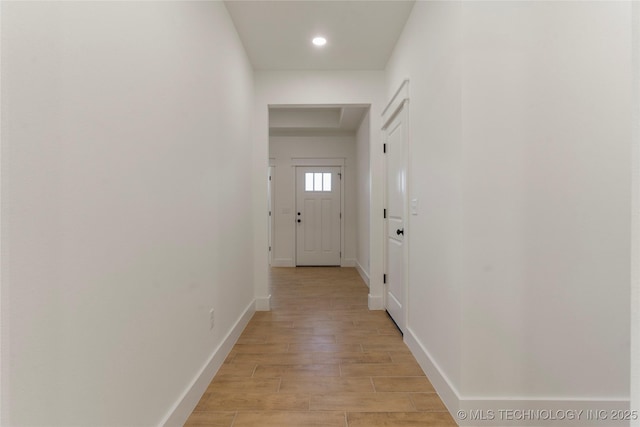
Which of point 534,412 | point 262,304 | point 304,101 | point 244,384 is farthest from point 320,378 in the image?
point 304,101

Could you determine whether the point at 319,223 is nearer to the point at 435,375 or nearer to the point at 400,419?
the point at 435,375

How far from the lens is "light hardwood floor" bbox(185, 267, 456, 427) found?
168 cm

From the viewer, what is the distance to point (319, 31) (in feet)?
9.26

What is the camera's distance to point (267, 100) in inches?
141

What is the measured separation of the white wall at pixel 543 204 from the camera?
162 centimetres

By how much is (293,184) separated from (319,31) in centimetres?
362

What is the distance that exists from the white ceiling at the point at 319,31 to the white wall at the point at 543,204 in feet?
3.94

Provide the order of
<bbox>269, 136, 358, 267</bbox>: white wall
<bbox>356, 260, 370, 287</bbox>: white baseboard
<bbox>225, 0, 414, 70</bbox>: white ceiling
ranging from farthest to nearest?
1. <bbox>269, 136, 358, 267</bbox>: white wall
2. <bbox>356, 260, 370, 287</bbox>: white baseboard
3. <bbox>225, 0, 414, 70</bbox>: white ceiling

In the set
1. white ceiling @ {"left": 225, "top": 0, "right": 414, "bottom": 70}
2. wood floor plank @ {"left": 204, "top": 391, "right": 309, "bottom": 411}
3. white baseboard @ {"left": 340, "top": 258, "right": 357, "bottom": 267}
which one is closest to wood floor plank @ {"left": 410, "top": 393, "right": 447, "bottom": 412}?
wood floor plank @ {"left": 204, "top": 391, "right": 309, "bottom": 411}

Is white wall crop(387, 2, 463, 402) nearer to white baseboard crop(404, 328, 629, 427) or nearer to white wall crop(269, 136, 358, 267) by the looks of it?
white baseboard crop(404, 328, 629, 427)

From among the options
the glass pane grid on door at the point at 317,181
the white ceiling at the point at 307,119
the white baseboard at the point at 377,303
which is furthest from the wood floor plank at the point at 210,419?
the glass pane grid on door at the point at 317,181

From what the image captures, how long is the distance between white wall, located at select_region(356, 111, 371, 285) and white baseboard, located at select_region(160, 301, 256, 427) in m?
2.47

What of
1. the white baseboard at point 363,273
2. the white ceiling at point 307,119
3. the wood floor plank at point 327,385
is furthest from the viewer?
the white ceiling at point 307,119

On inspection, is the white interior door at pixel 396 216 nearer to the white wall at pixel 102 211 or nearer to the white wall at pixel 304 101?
the white wall at pixel 304 101
